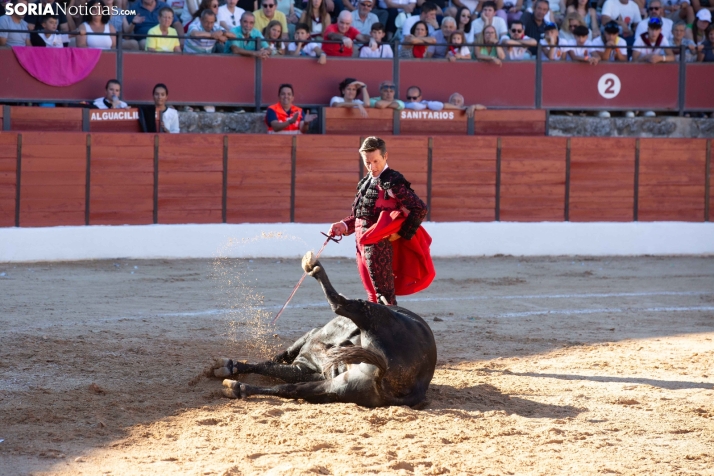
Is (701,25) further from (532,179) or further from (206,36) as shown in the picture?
(206,36)

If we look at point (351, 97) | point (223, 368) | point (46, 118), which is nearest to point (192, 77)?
point (46, 118)

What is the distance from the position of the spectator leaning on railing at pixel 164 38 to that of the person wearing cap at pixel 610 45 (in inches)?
228

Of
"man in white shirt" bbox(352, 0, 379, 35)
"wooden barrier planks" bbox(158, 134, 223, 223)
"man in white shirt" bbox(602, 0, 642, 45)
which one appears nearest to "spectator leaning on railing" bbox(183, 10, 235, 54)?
"wooden barrier planks" bbox(158, 134, 223, 223)

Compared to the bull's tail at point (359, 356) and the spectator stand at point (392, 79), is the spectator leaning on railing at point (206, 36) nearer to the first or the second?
the spectator stand at point (392, 79)

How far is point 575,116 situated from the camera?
42.7 ft

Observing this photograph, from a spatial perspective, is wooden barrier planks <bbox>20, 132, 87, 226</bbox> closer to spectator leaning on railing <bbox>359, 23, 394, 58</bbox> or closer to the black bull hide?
spectator leaning on railing <bbox>359, 23, 394, 58</bbox>

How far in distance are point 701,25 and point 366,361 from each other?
36.4 ft

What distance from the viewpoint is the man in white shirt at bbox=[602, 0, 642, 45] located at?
522 inches

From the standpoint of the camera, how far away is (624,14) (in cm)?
1337

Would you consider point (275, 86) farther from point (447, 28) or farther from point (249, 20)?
point (447, 28)

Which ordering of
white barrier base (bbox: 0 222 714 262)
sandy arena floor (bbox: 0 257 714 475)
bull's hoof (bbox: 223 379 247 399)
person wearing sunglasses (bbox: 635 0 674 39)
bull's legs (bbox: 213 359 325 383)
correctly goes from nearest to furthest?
1. sandy arena floor (bbox: 0 257 714 475)
2. bull's hoof (bbox: 223 379 247 399)
3. bull's legs (bbox: 213 359 325 383)
4. white barrier base (bbox: 0 222 714 262)
5. person wearing sunglasses (bbox: 635 0 674 39)

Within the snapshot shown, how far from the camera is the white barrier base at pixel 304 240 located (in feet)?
32.6

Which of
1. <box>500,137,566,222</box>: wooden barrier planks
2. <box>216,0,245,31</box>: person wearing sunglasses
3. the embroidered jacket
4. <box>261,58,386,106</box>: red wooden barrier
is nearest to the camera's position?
the embroidered jacket

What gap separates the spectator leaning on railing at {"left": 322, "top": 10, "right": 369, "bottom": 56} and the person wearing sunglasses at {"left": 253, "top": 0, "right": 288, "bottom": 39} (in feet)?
1.87
